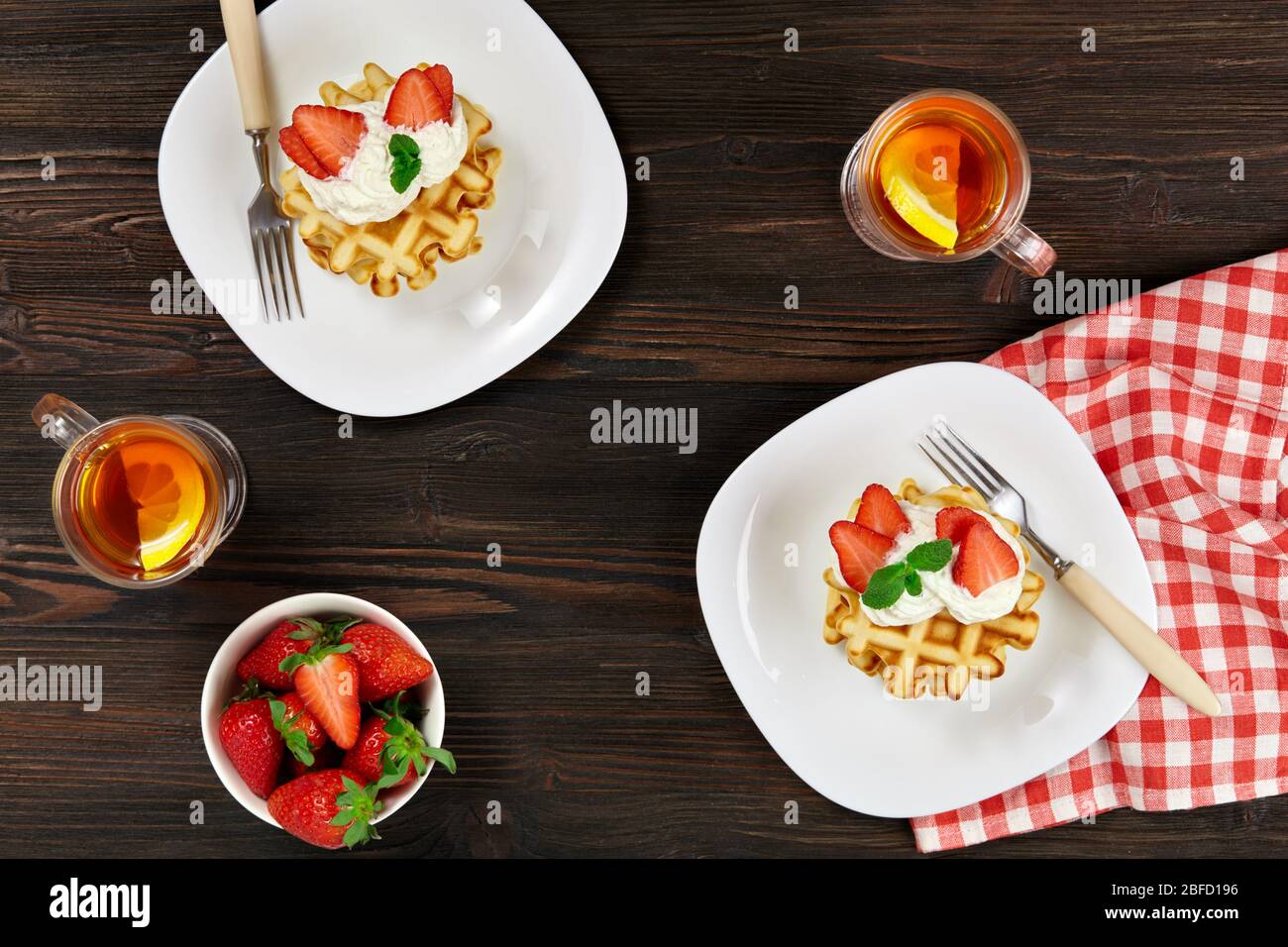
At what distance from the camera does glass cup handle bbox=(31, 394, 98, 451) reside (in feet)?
5.21

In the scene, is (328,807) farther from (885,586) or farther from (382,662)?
(885,586)

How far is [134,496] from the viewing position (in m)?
1.58

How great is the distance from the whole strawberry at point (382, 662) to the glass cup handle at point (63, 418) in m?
0.58

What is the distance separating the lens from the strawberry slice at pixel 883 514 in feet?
4.93

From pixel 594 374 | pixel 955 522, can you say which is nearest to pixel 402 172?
pixel 594 374

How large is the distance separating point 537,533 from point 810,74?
98cm

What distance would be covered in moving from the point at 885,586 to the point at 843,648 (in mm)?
273

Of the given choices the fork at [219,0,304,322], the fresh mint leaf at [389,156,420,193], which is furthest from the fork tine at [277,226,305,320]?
the fresh mint leaf at [389,156,420,193]

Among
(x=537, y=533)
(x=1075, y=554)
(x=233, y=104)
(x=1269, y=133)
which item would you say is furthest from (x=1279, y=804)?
(x=233, y=104)

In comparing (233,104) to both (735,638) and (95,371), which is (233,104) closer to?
(95,371)

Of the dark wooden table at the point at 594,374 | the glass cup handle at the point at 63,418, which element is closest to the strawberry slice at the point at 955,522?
the dark wooden table at the point at 594,374

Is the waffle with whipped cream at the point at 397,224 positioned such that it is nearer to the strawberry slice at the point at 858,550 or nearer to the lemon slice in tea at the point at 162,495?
the lemon slice in tea at the point at 162,495

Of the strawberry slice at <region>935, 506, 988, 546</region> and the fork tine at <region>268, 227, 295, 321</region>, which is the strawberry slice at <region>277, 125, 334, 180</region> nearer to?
the fork tine at <region>268, 227, 295, 321</region>

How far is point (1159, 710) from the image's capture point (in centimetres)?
170
